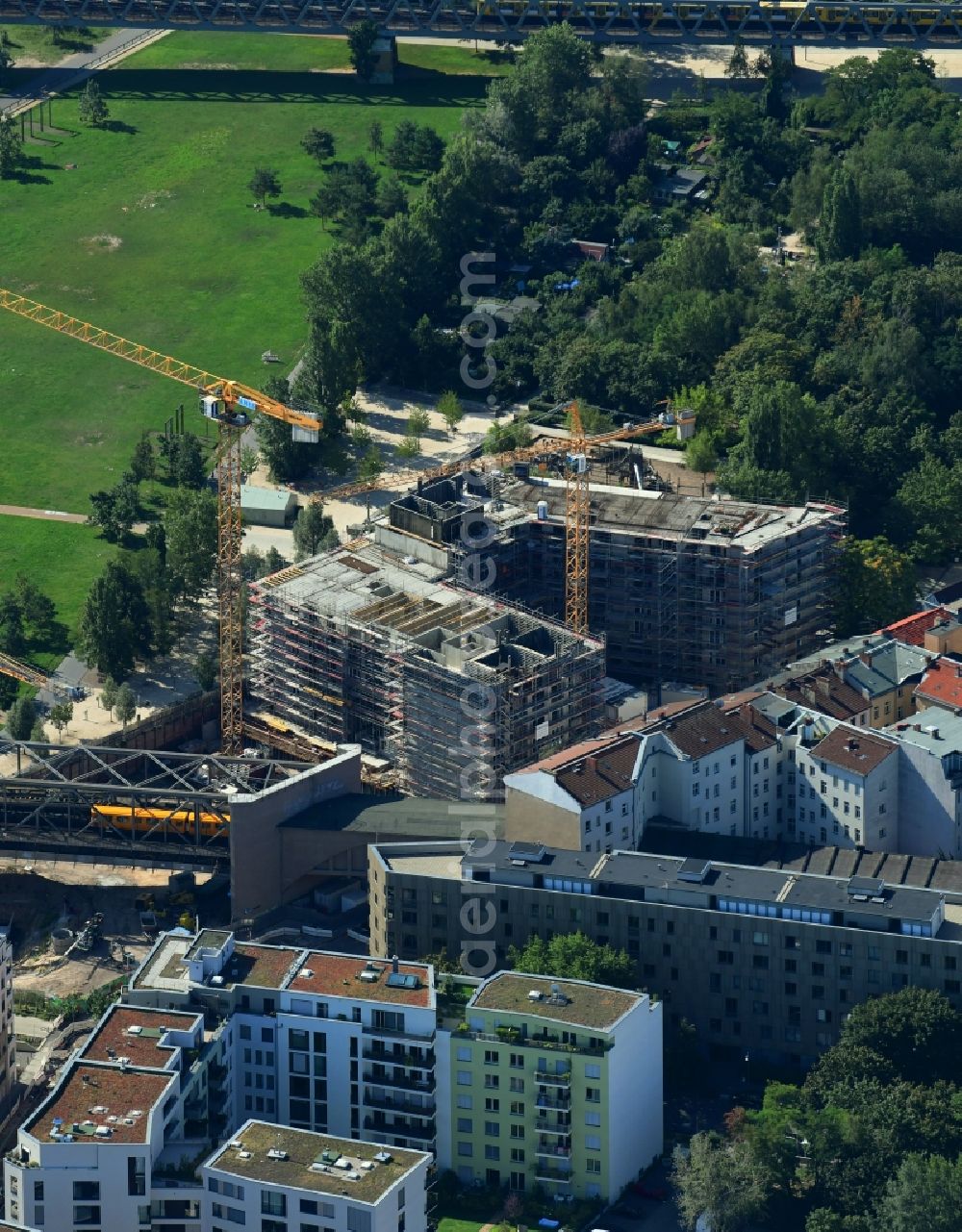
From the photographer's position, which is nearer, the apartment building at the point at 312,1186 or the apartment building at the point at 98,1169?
the apartment building at the point at 312,1186

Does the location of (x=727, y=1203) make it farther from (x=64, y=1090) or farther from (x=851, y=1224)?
(x=64, y=1090)

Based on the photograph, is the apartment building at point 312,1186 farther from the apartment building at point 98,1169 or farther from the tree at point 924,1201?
the tree at point 924,1201

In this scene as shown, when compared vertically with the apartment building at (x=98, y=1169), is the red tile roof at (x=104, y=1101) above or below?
above

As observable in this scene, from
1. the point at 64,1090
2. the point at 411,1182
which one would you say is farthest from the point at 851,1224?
the point at 64,1090

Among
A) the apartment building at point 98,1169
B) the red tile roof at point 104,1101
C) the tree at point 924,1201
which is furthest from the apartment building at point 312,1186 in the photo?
the tree at point 924,1201

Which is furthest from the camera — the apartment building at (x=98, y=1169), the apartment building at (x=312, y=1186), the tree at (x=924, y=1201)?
the tree at (x=924, y=1201)

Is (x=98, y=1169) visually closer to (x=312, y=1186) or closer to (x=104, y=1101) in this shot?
(x=104, y=1101)
